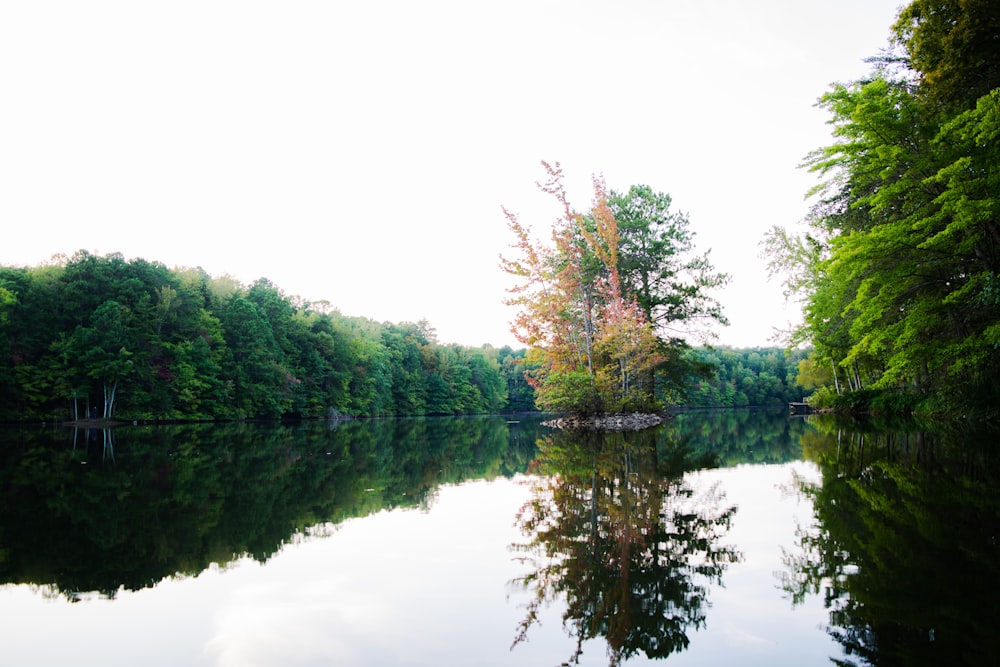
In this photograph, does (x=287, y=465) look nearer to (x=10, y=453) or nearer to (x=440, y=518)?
(x=440, y=518)

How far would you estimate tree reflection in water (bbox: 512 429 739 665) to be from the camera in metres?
2.93

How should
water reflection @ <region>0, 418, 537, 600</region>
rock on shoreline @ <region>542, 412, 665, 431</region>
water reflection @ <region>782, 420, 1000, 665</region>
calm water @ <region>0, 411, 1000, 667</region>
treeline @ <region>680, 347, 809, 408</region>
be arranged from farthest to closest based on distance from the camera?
treeline @ <region>680, 347, 809, 408</region> < rock on shoreline @ <region>542, 412, 665, 431</region> < water reflection @ <region>0, 418, 537, 600</region> < calm water @ <region>0, 411, 1000, 667</region> < water reflection @ <region>782, 420, 1000, 665</region>

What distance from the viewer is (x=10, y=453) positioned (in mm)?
13422

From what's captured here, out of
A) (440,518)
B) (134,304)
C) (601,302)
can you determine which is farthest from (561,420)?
(134,304)

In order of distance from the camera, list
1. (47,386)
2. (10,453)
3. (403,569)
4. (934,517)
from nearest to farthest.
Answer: (403,569)
(934,517)
(10,453)
(47,386)

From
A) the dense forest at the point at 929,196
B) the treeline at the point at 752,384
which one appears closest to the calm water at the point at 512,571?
the dense forest at the point at 929,196

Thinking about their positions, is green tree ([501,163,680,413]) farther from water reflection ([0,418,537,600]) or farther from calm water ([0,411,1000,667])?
calm water ([0,411,1000,667])

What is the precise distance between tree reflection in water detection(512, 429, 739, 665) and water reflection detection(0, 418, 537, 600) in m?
1.95

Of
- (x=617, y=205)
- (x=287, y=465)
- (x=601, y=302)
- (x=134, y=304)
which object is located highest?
(x=617, y=205)

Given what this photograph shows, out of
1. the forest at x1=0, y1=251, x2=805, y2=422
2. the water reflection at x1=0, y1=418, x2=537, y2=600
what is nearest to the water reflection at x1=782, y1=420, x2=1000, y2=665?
the water reflection at x1=0, y1=418, x2=537, y2=600

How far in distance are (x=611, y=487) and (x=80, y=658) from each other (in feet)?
17.6

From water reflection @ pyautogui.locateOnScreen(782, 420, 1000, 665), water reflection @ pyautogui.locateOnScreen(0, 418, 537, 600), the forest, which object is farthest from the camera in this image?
the forest

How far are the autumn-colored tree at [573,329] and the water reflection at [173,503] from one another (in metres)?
7.32

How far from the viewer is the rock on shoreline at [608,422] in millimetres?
19172
